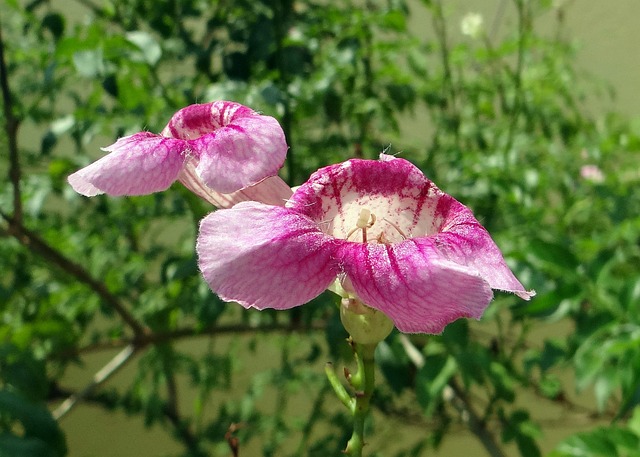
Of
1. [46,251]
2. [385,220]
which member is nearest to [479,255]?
[385,220]

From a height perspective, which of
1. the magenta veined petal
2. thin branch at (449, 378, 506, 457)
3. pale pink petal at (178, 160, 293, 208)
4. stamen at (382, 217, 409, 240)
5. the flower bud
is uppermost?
the magenta veined petal

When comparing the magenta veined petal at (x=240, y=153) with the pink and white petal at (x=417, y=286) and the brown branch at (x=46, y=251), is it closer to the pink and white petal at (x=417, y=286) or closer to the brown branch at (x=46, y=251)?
the pink and white petal at (x=417, y=286)

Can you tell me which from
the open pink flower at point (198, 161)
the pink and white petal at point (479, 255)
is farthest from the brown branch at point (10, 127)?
the pink and white petal at point (479, 255)

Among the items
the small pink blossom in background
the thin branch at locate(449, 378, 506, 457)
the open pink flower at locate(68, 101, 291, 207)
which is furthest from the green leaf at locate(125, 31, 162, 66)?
the small pink blossom in background

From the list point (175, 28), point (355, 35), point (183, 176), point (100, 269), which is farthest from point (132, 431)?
point (183, 176)

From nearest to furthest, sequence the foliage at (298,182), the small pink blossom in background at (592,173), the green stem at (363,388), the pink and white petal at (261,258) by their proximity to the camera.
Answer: the pink and white petal at (261,258)
the green stem at (363,388)
the foliage at (298,182)
the small pink blossom in background at (592,173)

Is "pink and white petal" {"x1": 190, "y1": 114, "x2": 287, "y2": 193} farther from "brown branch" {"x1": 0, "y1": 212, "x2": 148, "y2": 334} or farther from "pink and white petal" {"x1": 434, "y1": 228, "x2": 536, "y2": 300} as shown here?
"brown branch" {"x1": 0, "y1": 212, "x2": 148, "y2": 334}
